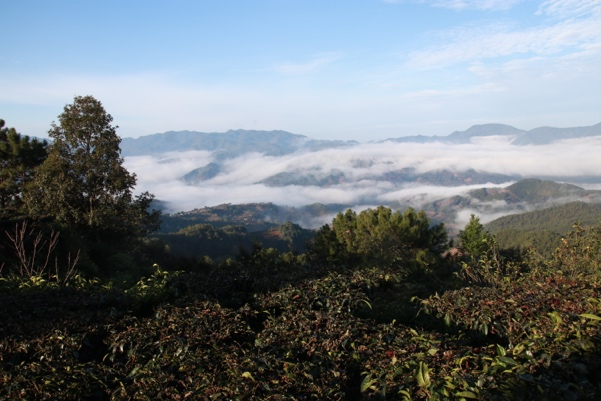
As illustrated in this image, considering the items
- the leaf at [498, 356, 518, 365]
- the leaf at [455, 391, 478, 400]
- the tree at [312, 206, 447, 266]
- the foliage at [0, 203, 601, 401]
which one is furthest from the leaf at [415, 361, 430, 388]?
the tree at [312, 206, 447, 266]

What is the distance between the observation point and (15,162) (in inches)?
659

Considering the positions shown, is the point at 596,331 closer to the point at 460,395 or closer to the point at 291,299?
the point at 460,395

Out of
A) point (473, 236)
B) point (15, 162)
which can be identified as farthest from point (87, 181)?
point (473, 236)

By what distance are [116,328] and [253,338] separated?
44.0 inches

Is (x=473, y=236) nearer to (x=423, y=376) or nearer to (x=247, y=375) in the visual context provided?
(x=423, y=376)

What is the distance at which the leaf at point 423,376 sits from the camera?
2.45m

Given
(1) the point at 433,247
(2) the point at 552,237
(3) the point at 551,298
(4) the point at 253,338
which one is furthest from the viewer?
(2) the point at 552,237

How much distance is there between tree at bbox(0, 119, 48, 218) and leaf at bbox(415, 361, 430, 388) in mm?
16611

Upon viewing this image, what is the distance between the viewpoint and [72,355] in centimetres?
307

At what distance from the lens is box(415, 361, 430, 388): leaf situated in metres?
2.45

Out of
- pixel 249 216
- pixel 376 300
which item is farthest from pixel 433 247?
pixel 249 216

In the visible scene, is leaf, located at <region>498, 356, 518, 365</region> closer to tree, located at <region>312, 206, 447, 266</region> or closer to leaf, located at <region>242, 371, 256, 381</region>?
leaf, located at <region>242, 371, 256, 381</region>

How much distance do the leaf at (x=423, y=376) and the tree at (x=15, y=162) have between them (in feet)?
54.5

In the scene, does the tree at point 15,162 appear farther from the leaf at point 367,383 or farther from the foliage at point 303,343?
the leaf at point 367,383
